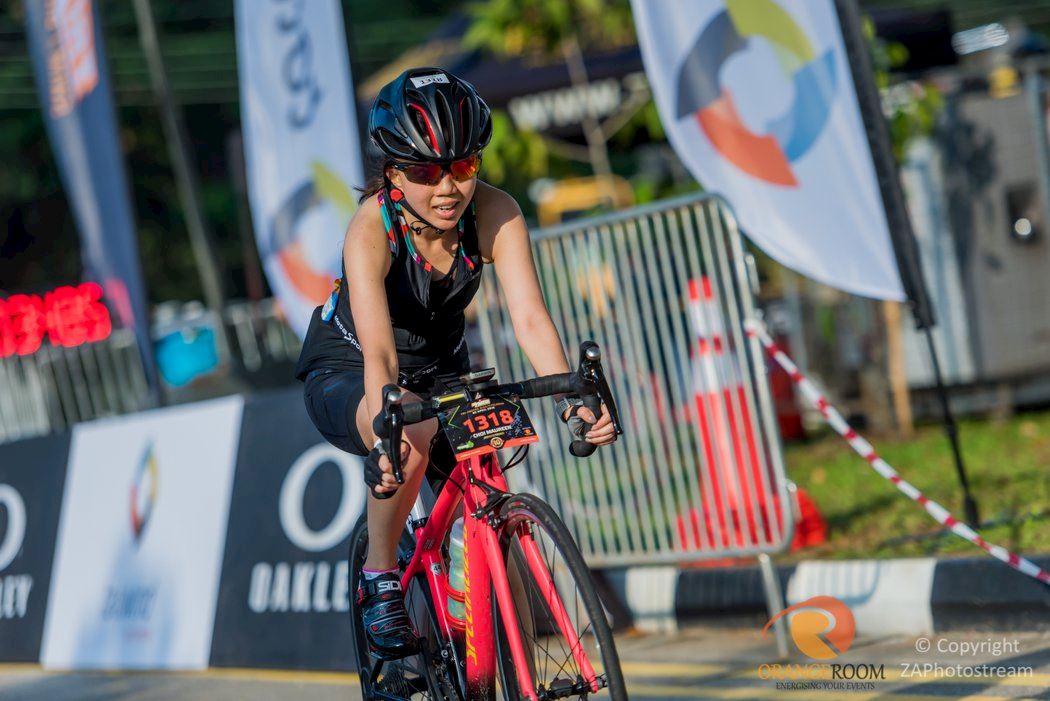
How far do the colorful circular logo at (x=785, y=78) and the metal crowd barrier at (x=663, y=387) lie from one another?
0.60 m

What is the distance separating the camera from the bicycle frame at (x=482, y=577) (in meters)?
3.69

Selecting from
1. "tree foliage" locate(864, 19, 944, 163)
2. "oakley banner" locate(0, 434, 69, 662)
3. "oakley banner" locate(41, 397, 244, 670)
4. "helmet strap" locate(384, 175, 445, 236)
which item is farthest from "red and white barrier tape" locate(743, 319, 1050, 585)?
"tree foliage" locate(864, 19, 944, 163)

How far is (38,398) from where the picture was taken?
14305 mm

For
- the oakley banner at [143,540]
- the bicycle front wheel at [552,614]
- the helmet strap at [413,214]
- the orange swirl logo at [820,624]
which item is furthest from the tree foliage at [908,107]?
the bicycle front wheel at [552,614]

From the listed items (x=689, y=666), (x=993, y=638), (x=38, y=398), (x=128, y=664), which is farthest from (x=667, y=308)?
(x=38, y=398)

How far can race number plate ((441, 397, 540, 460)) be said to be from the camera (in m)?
3.76

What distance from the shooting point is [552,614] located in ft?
12.1

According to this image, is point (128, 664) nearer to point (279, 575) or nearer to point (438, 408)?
point (279, 575)

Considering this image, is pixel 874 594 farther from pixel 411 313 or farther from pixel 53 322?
pixel 53 322

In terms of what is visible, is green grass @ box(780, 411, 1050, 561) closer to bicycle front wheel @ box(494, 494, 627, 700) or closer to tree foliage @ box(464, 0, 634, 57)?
bicycle front wheel @ box(494, 494, 627, 700)

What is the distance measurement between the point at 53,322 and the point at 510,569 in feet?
41.0

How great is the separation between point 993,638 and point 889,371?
6410 mm

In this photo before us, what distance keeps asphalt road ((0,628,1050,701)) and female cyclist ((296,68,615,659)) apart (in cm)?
177

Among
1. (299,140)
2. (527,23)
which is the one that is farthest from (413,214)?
(527,23)
